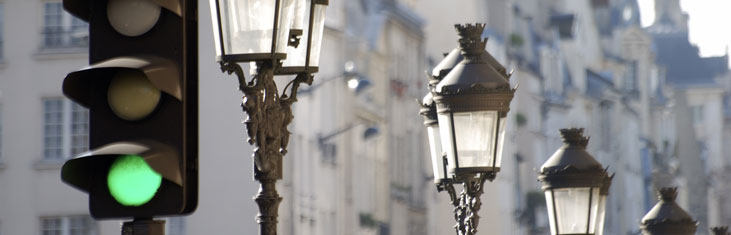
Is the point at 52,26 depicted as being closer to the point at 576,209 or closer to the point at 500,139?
the point at 576,209

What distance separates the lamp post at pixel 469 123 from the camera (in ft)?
39.6

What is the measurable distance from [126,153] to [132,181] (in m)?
0.10

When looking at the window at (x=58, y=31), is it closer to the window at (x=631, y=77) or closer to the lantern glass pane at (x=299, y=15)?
the lantern glass pane at (x=299, y=15)

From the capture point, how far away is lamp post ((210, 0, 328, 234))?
25.1 ft

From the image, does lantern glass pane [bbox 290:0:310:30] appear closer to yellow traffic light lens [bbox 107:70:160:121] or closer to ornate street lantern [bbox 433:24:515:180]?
yellow traffic light lens [bbox 107:70:160:121]

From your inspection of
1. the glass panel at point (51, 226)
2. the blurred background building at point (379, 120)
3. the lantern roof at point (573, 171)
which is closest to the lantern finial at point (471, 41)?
the lantern roof at point (573, 171)

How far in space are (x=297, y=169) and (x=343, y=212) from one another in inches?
165

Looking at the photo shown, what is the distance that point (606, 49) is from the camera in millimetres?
92375

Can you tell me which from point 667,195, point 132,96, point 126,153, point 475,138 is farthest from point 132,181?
point 667,195

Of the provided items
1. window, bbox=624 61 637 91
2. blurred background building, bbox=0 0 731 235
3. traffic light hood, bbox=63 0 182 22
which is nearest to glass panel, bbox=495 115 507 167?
traffic light hood, bbox=63 0 182 22

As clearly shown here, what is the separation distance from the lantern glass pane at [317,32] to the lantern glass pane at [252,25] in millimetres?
907

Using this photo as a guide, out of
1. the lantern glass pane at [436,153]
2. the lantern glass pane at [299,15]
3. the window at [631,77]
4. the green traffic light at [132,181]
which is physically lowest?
the green traffic light at [132,181]

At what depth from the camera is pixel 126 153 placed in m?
4.77

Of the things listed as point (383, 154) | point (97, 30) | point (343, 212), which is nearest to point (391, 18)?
point (383, 154)
